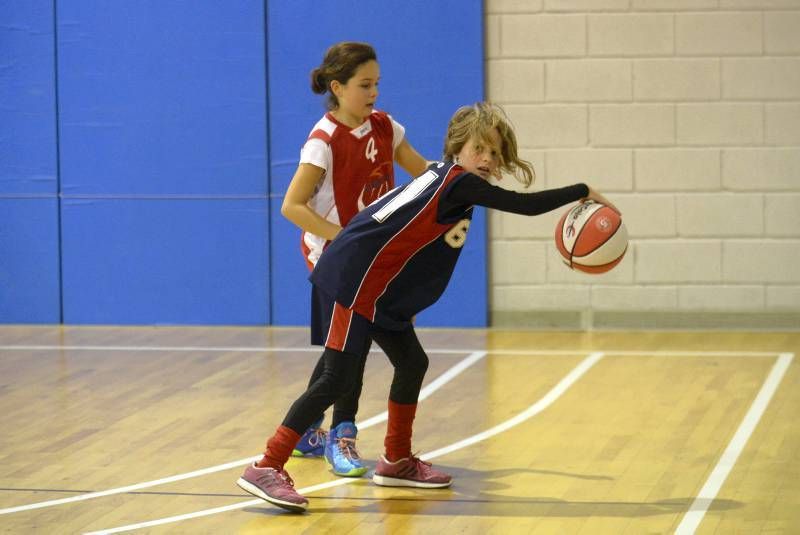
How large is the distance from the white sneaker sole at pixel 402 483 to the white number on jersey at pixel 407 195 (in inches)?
36.6

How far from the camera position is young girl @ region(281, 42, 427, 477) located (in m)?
4.86

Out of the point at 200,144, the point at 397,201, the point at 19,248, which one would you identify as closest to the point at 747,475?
the point at 397,201

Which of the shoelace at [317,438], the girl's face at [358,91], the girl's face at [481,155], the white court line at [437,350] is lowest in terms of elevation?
the shoelace at [317,438]

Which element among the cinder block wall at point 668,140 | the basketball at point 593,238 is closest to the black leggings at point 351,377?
the basketball at point 593,238

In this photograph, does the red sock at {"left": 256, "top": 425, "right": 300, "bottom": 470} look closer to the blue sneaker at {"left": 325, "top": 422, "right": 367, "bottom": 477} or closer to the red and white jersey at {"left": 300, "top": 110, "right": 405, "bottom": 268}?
the blue sneaker at {"left": 325, "top": 422, "right": 367, "bottom": 477}

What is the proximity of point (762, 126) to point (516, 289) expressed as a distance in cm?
174

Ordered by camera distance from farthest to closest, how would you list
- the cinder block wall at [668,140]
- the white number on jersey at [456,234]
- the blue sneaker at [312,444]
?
the cinder block wall at [668,140] < the blue sneaker at [312,444] < the white number on jersey at [456,234]

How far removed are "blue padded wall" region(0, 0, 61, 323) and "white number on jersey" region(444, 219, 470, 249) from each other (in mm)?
4765

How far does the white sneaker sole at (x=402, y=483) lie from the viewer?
467 centimetres

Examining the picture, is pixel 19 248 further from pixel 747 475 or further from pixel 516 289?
pixel 747 475

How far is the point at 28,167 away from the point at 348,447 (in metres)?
4.43

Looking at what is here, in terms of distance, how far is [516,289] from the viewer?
27.3 ft

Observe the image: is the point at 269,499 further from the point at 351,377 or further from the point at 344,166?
the point at 344,166

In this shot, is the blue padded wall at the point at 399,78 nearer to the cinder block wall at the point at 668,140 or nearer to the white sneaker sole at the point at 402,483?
the cinder block wall at the point at 668,140
